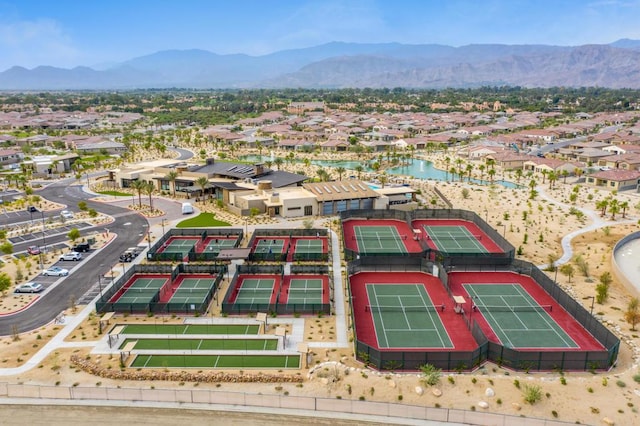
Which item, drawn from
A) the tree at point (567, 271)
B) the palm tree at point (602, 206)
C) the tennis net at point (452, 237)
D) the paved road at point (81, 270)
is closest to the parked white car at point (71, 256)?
the paved road at point (81, 270)

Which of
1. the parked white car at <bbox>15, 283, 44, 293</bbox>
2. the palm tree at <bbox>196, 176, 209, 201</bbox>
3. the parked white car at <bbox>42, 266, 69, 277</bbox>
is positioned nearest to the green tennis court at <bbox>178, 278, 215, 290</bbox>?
the parked white car at <bbox>42, 266, 69, 277</bbox>

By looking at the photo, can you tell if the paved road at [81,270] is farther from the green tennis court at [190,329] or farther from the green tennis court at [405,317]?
the green tennis court at [405,317]

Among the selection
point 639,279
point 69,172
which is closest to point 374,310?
point 639,279

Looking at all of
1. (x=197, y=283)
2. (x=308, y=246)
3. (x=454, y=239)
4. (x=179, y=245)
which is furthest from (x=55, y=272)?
(x=454, y=239)

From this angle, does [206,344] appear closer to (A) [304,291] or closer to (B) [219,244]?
(A) [304,291]

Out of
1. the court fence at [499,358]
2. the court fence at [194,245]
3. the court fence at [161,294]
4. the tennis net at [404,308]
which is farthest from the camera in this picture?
the court fence at [194,245]

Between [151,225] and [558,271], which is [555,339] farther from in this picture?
[151,225]
